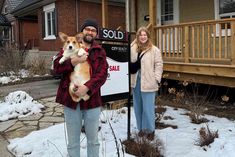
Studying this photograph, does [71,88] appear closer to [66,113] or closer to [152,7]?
[66,113]

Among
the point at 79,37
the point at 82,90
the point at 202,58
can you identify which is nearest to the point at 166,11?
the point at 202,58

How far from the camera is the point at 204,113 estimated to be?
23.2 feet

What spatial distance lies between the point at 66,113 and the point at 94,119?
12.7 inches

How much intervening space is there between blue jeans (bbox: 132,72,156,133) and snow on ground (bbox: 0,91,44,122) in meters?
3.43

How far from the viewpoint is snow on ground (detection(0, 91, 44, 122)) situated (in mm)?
7582

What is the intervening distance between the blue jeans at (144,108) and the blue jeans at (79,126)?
5.45 ft

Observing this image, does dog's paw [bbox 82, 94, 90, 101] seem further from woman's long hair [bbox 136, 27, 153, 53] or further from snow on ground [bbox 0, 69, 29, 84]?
snow on ground [bbox 0, 69, 29, 84]

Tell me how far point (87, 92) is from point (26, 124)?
3869 mm

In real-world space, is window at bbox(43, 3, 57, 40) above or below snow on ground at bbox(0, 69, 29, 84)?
above

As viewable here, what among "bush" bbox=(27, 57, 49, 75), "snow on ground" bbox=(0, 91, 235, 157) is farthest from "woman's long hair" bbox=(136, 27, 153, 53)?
"bush" bbox=(27, 57, 49, 75)

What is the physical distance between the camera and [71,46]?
3.35 m

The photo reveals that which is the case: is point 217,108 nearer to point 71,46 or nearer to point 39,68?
point 71,46

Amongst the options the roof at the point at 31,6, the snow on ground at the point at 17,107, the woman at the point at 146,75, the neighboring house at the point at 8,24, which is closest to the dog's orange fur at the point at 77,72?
the woman at the point at 146,75

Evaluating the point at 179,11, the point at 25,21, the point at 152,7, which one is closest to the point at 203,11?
the point at 179,11
